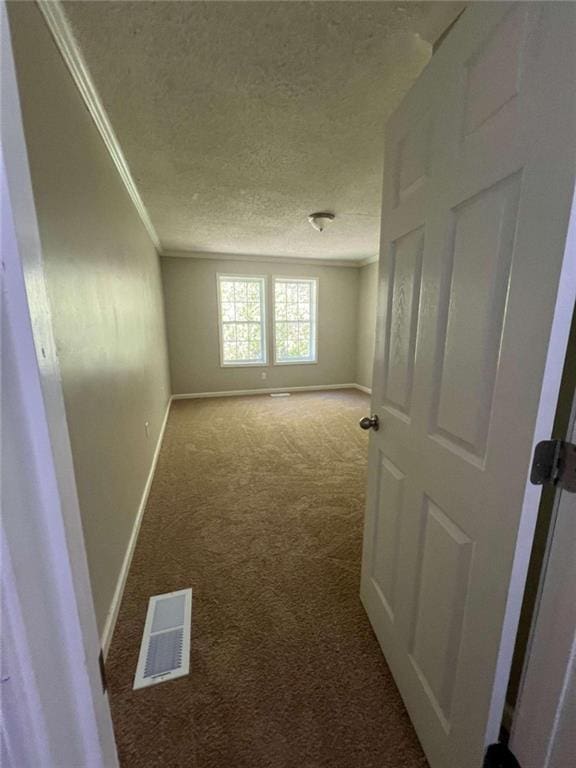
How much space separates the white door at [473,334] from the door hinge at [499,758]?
0.8 inches

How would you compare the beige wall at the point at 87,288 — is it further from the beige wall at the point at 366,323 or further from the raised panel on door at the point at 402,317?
the beige wall at the point at 366,323

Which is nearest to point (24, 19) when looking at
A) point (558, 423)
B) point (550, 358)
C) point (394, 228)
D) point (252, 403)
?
point (394, 228)

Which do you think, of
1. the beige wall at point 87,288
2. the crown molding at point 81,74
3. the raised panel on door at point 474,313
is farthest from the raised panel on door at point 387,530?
the crown molding at point 81,74

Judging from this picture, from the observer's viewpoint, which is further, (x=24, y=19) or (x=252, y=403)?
(x=252, y=403)

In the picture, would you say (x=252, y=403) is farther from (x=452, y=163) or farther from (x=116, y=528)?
(x=452, y=163)

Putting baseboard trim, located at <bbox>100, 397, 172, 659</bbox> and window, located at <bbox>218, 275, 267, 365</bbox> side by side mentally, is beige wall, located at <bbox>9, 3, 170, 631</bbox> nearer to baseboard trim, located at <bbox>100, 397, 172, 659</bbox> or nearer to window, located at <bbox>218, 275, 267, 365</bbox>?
baseboard trim, located at <bbox>100, 397, 172, 659</bbox>

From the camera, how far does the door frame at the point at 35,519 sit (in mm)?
355

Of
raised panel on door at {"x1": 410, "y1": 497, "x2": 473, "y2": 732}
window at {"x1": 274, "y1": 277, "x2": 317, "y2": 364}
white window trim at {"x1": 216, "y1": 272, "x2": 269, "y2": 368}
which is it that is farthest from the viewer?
window at {"x1": 274, "y1": 277, "x2": 317, "y2": 364}

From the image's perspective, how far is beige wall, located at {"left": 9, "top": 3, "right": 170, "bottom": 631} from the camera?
1.01 meters

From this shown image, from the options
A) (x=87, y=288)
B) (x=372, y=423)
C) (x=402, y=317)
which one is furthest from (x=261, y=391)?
(x=402, y=317)

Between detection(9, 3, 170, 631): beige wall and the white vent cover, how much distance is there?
226mm

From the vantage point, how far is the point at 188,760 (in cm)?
100

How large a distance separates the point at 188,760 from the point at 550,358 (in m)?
1.52

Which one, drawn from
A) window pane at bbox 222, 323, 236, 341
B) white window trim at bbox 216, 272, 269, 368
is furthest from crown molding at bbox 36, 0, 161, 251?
window pane at bbox 222, 323, 236, 341
